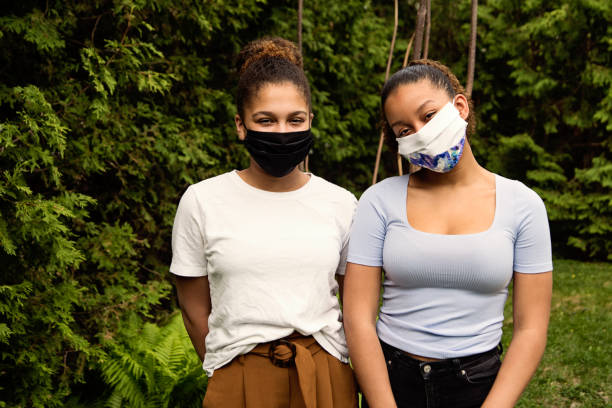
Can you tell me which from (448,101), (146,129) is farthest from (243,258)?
(146,129)

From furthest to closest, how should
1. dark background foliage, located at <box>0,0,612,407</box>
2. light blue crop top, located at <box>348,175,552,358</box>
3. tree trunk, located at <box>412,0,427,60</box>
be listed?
dark background foliage, located at <box>0,0,612,407</box> → tree trunk, located at <box>412,0,427,60</box> → light blue crop top, located at <box>348,175,552,358</box>

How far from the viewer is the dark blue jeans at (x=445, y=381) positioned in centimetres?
178

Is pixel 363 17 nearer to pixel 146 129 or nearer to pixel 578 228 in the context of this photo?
pixel 146 129

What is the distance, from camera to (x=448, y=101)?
1888 millimetres

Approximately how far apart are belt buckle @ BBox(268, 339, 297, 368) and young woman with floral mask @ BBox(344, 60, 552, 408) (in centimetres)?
21

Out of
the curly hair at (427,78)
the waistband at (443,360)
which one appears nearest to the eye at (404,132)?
the curly hair at (427,78)

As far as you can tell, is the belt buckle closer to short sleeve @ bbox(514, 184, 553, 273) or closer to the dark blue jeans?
the dark blue jeans

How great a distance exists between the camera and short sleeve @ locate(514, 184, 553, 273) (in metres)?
1.79

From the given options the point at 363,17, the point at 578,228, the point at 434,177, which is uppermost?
the point at 363,17

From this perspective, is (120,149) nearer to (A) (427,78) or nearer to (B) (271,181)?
(B) (271,181)

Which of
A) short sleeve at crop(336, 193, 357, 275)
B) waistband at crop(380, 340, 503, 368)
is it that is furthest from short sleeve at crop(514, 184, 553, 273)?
short sleeve at crop(336, 193, 357, 275)

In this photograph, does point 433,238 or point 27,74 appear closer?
point 433,238

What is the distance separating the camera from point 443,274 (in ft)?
5.78

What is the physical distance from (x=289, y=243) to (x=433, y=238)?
1.62 ft
